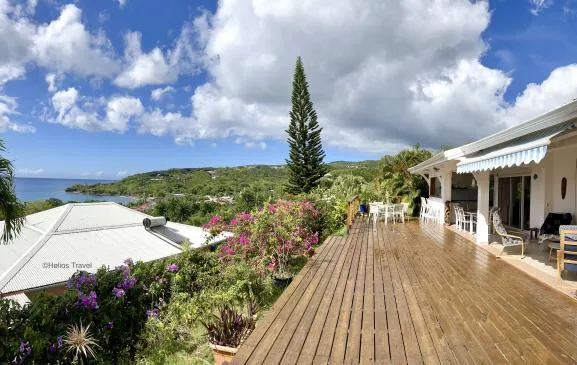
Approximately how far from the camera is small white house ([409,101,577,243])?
13.1 ft

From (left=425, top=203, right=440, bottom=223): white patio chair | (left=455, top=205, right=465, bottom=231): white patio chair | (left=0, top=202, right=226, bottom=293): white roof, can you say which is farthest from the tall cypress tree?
(left=455, top=205, right=465, bottom=231): white patio chair

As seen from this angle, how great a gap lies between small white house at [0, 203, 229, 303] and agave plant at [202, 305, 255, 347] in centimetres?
471

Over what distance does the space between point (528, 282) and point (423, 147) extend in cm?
1313

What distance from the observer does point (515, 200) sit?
9094 millimetres

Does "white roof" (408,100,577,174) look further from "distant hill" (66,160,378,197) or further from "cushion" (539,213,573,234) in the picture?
"distant hill" (66,160,378,197)

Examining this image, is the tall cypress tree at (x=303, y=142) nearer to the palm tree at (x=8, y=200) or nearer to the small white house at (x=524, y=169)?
the small white house at (x=524, y=169)

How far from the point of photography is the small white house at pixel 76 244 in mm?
9102

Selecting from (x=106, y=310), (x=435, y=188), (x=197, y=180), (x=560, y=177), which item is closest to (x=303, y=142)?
(x=435, y=188)

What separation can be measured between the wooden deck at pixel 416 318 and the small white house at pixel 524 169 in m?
1.61

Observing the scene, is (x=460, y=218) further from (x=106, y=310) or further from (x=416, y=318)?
(x=106, y=310)

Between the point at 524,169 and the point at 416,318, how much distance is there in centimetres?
702

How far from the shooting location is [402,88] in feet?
62.0

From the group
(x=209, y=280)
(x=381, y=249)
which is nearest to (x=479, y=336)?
(x=209, y=280)

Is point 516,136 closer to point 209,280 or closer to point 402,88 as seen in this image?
point 209,280
